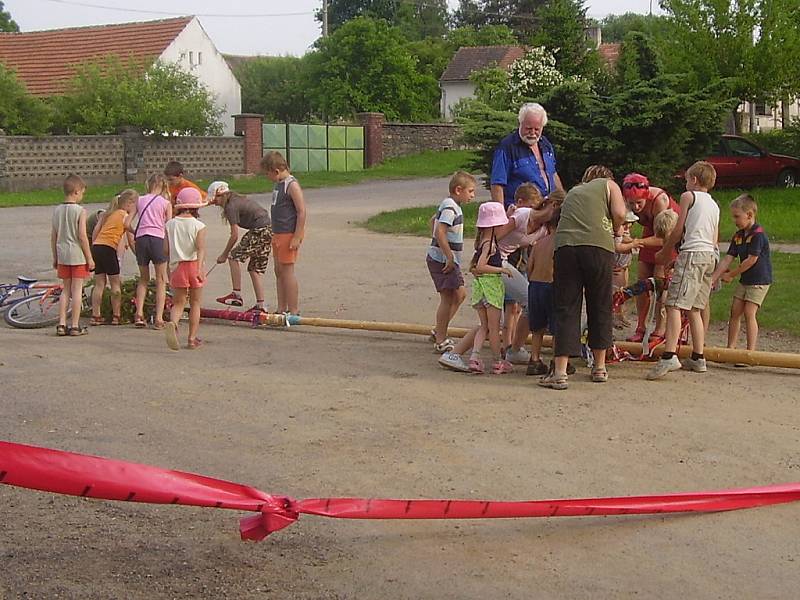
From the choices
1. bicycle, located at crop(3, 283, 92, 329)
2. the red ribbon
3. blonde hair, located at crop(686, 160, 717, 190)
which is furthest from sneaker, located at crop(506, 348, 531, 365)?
bicycle, located at crop(3, 283, 92, 329)

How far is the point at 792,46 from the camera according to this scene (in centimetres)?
3091

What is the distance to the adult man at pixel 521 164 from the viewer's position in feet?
29.6

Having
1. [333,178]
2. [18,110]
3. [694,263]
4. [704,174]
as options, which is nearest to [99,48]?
[18,110]

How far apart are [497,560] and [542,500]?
787mm

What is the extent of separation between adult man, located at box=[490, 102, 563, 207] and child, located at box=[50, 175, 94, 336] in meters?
4.07

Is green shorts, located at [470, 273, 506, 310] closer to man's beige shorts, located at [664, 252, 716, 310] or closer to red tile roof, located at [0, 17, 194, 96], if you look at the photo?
man's beige shorts, located at [664, 252, 716, 310]

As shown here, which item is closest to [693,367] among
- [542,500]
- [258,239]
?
[542,500]

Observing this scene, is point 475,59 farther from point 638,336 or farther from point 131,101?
point 638,336

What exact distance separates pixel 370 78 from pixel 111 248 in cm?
4608

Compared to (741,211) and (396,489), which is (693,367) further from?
(396,489)

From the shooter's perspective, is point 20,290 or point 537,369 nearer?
point 537,369

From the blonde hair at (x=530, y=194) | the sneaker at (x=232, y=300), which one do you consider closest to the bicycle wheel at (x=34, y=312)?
the sneaker at (x=232, y=300)

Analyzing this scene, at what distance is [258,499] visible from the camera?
16.1 feet

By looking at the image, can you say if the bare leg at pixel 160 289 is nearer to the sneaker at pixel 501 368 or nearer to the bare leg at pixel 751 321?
the sneaker at pixel 501 368
